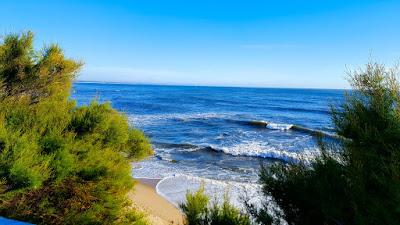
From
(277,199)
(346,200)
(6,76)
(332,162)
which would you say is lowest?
(277,199)

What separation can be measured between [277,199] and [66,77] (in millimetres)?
7129

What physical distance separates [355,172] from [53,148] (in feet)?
18.3

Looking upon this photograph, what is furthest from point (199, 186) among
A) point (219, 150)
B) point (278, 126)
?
point (278, 126)

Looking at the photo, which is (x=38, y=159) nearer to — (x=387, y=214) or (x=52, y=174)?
(x=52, y=174)

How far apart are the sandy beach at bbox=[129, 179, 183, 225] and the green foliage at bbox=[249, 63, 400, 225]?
13.7 ft

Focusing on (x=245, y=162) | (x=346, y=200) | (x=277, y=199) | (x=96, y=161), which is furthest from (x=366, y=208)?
(x=245, y=162)

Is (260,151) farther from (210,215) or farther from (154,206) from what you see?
(210,215)

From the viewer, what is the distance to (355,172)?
17.5 ft

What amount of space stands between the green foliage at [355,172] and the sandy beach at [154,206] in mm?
4167

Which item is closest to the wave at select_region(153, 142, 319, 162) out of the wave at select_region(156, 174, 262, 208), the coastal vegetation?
the wave at select_region(156, 174, 262, 208)

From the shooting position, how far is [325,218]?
18.3 ft

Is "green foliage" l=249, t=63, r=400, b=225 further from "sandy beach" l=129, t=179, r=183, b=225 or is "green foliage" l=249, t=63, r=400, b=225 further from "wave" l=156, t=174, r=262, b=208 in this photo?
"wave" l=156, t=174, r=262, b=208

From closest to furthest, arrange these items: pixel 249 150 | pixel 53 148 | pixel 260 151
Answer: pixel 53 148 < pixel 260 151 < pixel 249 150

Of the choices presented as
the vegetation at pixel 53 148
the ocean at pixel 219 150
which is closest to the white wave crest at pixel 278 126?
the ocean at pixel 219 150
